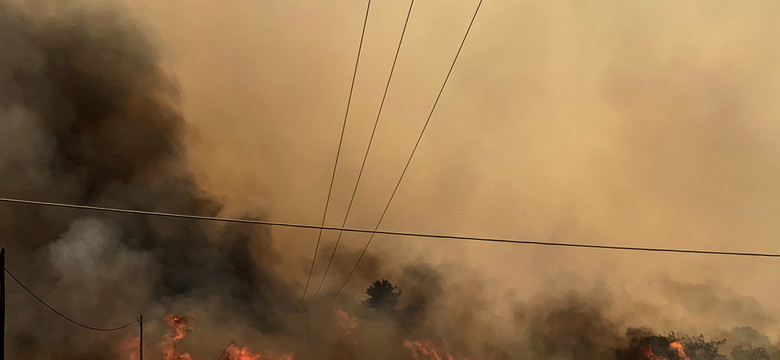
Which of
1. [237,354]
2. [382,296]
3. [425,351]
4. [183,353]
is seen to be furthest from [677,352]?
[183,353]

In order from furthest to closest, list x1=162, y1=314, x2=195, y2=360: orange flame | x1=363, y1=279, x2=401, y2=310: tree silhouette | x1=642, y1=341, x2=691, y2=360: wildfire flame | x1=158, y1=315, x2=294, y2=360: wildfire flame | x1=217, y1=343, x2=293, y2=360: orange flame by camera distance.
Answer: x1=363, y1=279, x2=401, y2=310: tree silhouette < x1=217, y1=343, x2=293, y2=360: orange flame < x1=158, y1=315, x2=294, y2=360: wildfire flame < x1=162, y1=314, x2=195, y2=360: orange flame < x1=642, y1=341, x2=691, y2=360: wildfire flame

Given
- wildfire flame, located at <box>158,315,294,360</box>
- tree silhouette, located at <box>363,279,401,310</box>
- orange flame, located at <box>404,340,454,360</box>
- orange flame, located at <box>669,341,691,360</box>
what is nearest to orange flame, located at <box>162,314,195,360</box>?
wildfire flame, located at <box>158,315,294,360</box>

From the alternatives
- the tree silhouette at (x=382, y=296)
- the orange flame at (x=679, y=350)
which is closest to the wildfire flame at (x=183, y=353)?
the tree silhouette at (x=382, y=296)

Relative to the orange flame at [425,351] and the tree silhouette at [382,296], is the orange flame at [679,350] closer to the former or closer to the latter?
the orange flame at [425,351]

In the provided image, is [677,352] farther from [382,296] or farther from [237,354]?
[237,354]

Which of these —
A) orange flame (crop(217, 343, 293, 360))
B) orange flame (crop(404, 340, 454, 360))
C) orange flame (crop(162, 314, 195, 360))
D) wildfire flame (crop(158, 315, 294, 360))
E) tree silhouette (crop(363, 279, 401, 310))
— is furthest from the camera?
tree silhouette (crop(363, 279, 401, 310))

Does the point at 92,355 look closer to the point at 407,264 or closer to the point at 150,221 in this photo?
the point at 150,221

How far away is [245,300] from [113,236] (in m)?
5.86

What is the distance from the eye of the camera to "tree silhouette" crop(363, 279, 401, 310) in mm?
23528

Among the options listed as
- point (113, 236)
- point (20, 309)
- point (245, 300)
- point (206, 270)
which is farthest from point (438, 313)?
point (20, 309)

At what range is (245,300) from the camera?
20.5 m

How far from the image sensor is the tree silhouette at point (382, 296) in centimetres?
2353

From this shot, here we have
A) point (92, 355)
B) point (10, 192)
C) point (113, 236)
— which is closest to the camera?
point (10, 192)

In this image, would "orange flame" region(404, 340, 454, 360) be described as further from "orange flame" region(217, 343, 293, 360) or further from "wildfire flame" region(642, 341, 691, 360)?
"wildfire flame" region(642, 341, 691, 360)
